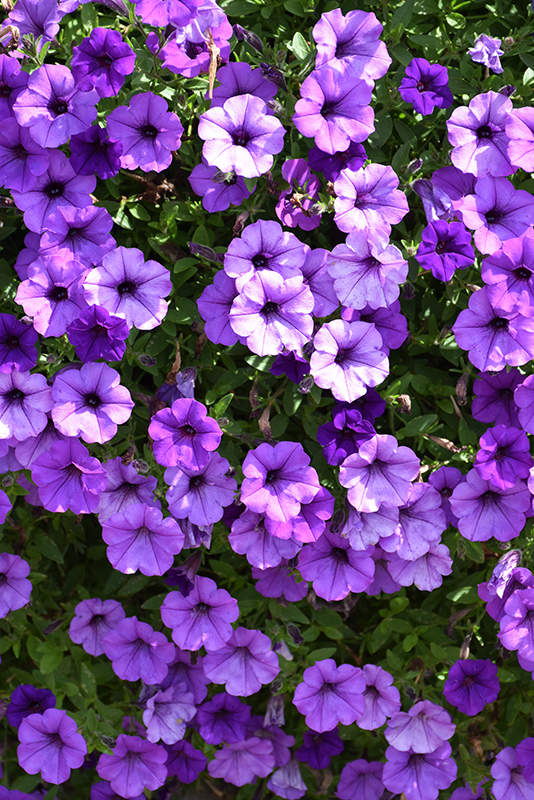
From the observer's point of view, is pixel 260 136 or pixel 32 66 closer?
pixel 260 136

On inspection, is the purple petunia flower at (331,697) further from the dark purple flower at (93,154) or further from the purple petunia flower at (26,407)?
the dark purple flower at (93,154)

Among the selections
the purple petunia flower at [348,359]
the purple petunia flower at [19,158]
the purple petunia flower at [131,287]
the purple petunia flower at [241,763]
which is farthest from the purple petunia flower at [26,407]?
the purple petunia flower at [241,763]

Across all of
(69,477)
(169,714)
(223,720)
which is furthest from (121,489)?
(223,720)

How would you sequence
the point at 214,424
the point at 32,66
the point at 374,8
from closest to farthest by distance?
the point at 214,424
the point at 32,66
the point at 374,8

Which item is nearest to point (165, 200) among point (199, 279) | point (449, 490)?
point (199, 279)

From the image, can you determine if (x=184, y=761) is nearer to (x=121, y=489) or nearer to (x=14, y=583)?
(x=14, y=583)

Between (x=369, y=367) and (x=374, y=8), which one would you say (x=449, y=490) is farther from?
(x=374, y=8)
